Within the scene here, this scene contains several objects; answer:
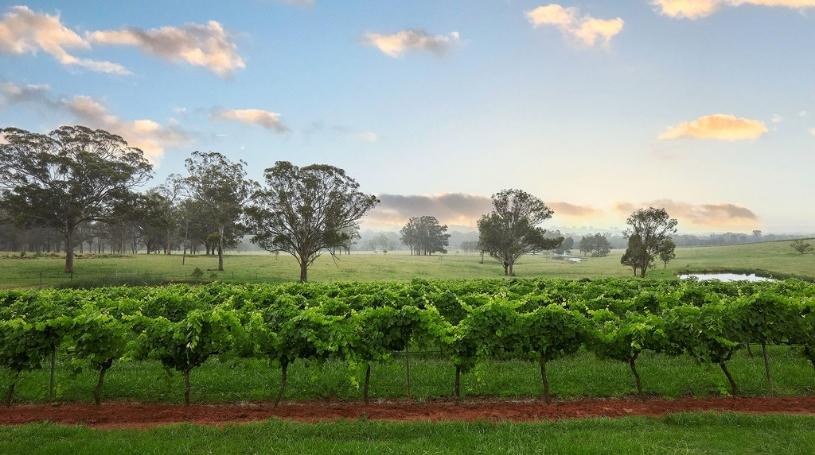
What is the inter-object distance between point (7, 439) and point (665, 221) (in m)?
72.5

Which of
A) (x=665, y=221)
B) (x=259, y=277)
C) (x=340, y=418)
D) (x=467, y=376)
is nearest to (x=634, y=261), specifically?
(x=665, y=221)

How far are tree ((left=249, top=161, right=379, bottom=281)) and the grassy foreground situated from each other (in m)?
47.1

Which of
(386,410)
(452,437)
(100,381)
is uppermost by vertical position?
(100,381)

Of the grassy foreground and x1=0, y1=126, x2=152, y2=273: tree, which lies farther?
x1=0, y1=126, x2=152, y2=273: tree

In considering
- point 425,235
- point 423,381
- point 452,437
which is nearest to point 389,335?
point 423,381

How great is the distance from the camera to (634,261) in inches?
2571

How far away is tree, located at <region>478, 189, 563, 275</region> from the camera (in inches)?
2963

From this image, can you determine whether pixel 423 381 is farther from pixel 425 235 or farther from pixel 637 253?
pixel 425 235

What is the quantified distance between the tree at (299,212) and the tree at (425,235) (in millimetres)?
111736

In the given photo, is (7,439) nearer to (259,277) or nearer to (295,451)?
(295,451)

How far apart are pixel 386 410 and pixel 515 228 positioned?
66182 millimetres

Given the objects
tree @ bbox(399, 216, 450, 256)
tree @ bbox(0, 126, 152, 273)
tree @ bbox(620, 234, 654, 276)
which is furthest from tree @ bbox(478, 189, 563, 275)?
tree @ bbox(399, 216, 450, 256)

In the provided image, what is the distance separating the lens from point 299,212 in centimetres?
5738

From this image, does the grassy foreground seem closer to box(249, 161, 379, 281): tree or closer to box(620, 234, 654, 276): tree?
box(249, 161, 379, 281): tree
